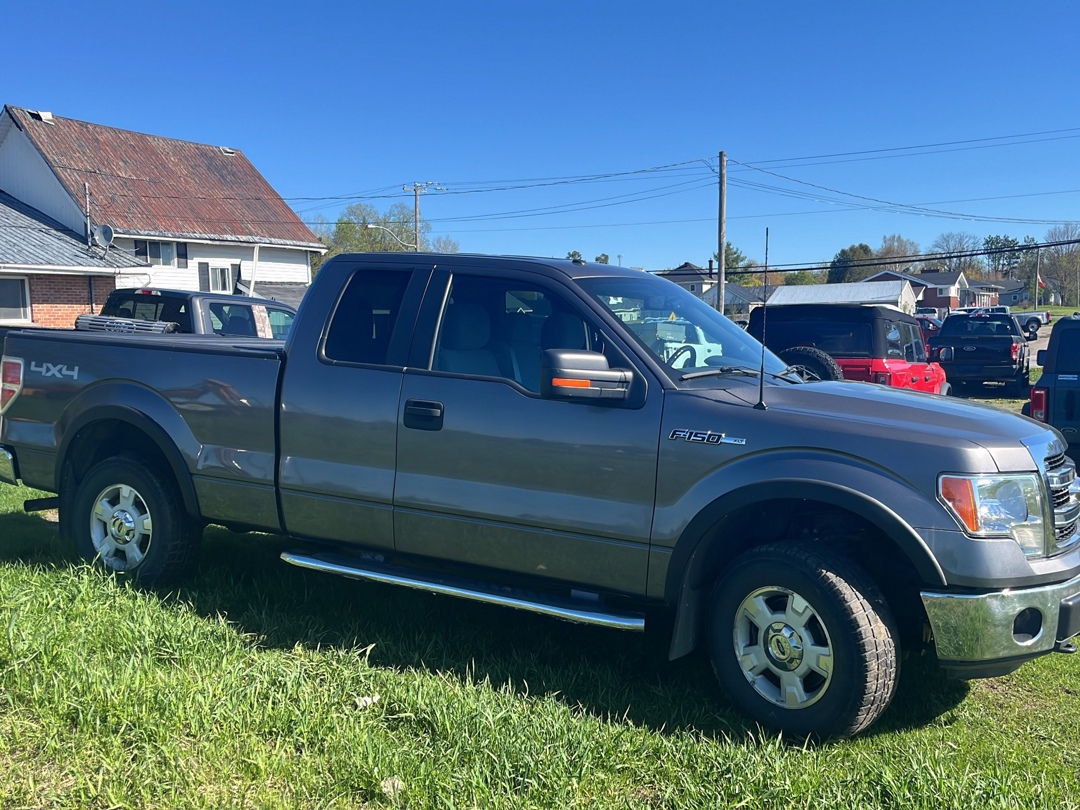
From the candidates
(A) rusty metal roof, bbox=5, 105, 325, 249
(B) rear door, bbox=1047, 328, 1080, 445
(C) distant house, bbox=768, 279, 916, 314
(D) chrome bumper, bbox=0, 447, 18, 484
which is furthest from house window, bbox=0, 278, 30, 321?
(C) distant house, bbox=768, 279, 916, 314

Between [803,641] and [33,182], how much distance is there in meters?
36.1

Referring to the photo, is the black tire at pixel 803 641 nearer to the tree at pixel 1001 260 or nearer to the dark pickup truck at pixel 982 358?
the dark pickup truck at pixel 982 358

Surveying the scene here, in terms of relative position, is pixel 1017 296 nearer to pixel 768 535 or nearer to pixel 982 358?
pixel 982 358

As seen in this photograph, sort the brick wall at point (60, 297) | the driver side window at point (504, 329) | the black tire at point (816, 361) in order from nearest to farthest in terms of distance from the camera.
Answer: the driver side window at point (504, 329)
the black tire at point (816, 361)
the brick wall at point (60, 297)

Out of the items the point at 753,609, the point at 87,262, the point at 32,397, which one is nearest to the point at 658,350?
the point at 753,609

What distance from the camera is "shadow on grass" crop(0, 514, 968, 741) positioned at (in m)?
4.04

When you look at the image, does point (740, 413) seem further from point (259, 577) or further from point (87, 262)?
point (87, 262)

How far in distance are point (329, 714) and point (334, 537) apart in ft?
4.11

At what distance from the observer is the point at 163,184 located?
3597 cm

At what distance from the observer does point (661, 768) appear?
3459mm

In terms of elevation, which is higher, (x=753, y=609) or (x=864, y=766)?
(x=753, y=609)

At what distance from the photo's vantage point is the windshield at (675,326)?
4344mm

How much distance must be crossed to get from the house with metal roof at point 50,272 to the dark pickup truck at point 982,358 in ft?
76.0

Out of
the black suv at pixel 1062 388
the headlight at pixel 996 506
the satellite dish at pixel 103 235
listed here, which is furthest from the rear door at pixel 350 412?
the satellite dish at pixel 103 235
